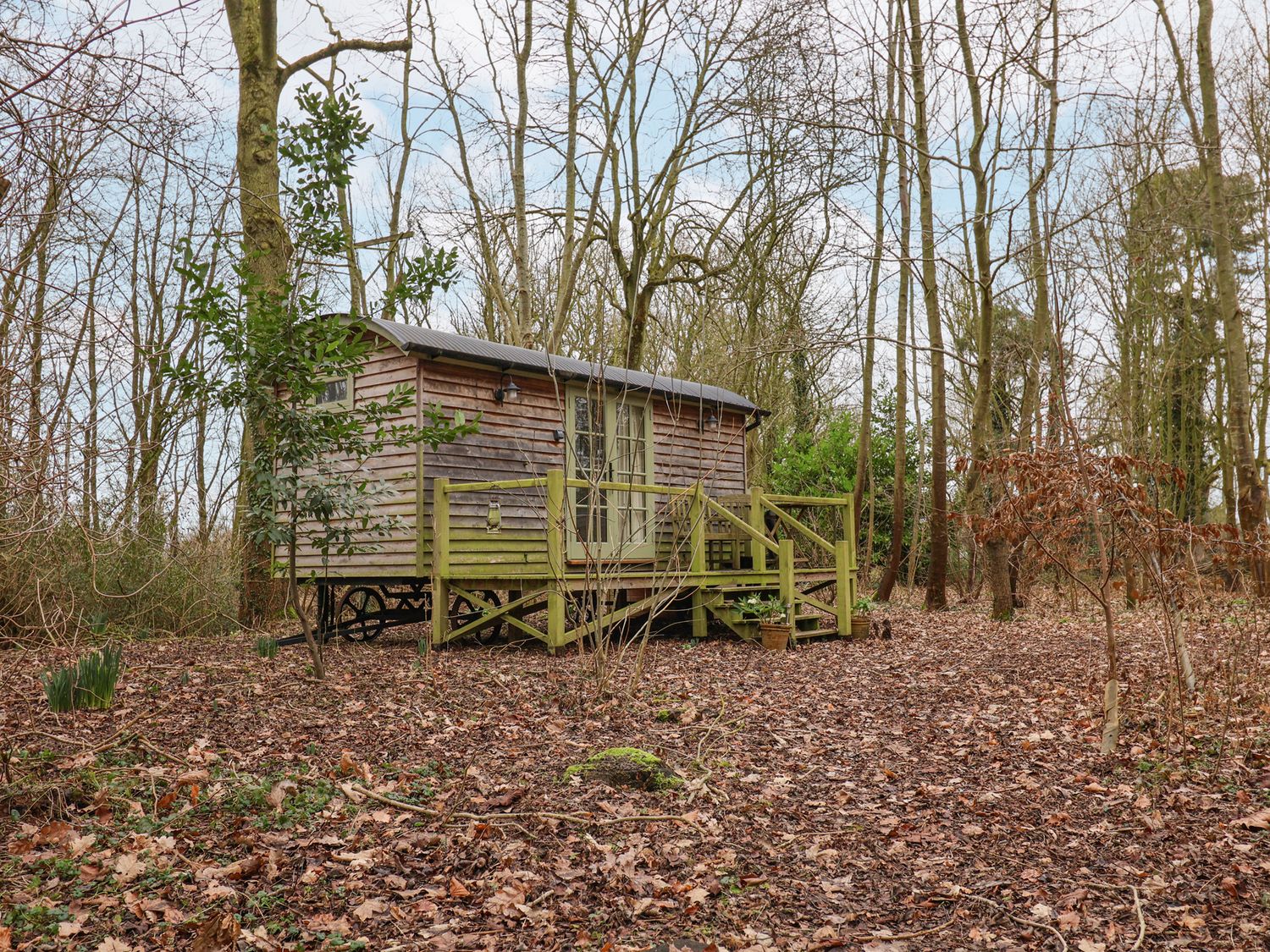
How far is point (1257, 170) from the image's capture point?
15578 millimetres

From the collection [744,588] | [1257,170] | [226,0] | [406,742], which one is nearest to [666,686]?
[406,742]

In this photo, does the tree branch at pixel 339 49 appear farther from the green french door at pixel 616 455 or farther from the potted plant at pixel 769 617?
the potted plant at pixel 769 617

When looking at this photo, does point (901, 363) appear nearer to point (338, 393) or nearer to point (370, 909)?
point (338, 393)

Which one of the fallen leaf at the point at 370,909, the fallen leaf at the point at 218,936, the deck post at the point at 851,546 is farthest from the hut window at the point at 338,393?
the fallen leaf at the point at 218,936

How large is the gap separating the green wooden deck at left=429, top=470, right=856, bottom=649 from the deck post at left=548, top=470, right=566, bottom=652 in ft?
0.04

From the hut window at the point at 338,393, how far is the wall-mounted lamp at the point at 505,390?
1733 mm

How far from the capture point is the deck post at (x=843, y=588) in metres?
10.6

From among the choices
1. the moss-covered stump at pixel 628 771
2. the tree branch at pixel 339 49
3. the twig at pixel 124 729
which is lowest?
the moss-covered stump at pixel 628 771

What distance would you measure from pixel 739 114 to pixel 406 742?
12.6m

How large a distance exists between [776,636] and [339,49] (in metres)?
9.07

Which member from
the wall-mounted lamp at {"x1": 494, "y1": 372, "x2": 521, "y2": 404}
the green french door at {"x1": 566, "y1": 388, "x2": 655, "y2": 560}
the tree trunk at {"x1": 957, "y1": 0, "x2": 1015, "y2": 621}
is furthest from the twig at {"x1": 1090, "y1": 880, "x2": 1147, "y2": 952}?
the wall-mounted lamp at {"x1": 494, "y1": 372, "x2": 521, "y2": 404}

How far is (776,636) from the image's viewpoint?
9820 millimetres

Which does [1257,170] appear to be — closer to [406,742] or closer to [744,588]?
[744,588]

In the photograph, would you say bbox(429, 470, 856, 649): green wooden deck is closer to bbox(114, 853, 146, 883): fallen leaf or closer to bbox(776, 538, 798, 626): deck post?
bbox(776, 538, 798, 626): deck post
